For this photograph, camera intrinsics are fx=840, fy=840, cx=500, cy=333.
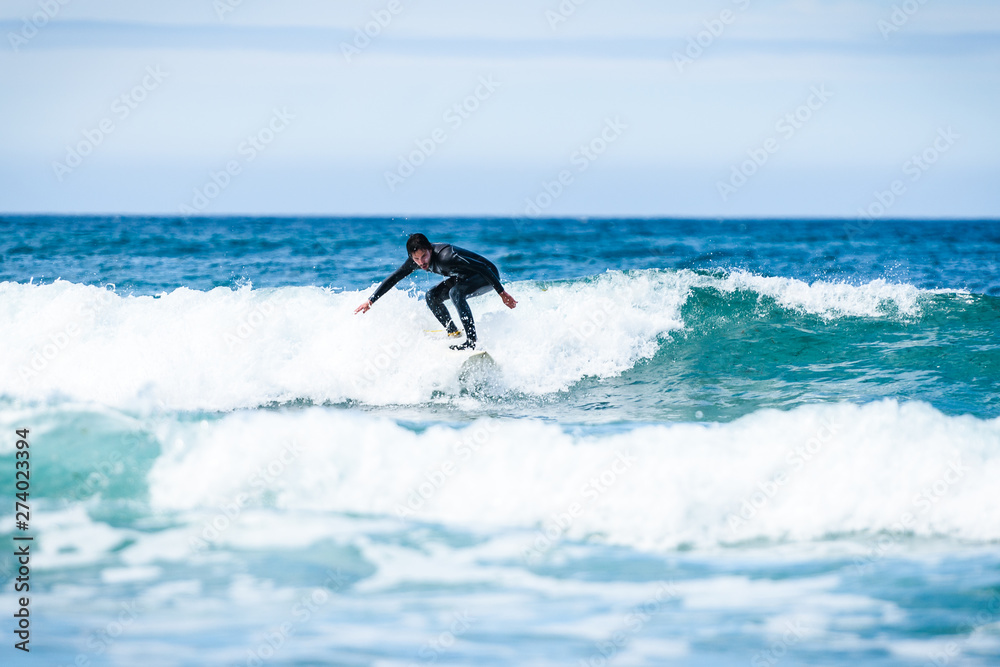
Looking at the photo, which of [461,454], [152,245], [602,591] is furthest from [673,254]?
[602,591]

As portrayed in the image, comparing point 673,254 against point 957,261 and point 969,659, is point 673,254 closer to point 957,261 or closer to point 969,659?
point 957,261

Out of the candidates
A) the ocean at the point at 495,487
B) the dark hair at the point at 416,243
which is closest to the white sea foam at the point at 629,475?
the ocean at the point at 495,487

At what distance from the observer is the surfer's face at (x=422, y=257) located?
27.8 feet

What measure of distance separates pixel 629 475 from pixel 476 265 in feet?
11.3

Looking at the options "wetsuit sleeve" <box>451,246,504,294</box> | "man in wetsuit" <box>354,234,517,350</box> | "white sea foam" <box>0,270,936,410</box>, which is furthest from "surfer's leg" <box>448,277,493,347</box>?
"white sea foam" <box>0,270,936,410</box>

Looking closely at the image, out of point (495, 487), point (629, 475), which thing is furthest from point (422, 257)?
point (629, 475)

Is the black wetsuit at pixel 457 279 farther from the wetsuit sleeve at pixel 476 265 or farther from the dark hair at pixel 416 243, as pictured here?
the dark hair at pixel 416 243

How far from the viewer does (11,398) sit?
7762mm

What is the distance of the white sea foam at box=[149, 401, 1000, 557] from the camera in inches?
231

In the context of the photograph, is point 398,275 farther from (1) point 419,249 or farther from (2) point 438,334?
(2) point 438,334

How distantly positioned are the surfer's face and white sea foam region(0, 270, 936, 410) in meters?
1.62

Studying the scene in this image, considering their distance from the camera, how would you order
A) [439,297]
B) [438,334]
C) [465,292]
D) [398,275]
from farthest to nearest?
1. [438,334]
2. [439,297]
3. [465,292]
4. [398,275]

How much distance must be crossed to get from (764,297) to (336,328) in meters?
6.59

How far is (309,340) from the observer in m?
11.0
